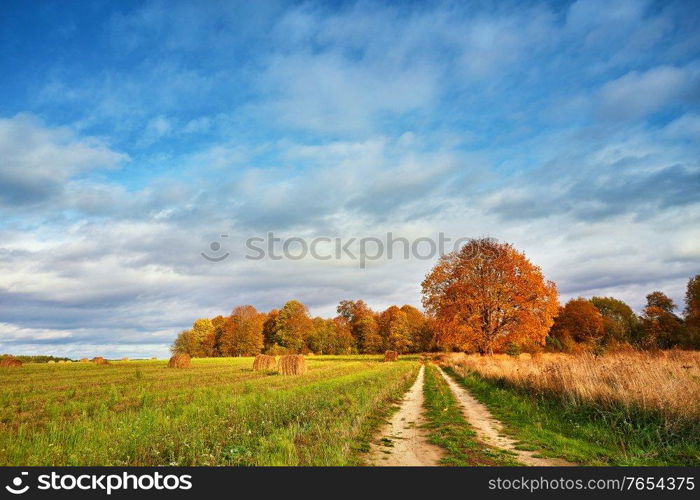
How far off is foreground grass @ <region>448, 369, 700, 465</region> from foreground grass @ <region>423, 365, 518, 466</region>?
132cm

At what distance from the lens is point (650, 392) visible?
11148mm

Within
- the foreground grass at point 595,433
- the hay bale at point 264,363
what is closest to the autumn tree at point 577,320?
the hay bale at point 264,363

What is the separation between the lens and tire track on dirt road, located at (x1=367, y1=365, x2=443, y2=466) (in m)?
7.82

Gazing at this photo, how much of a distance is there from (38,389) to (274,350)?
52.2m

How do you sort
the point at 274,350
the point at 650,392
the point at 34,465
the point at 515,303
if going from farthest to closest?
the point at 274,350
the point at 515,303
the point at 650,392
the point at 34,465

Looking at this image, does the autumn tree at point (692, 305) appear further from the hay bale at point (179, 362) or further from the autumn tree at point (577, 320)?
the hay bale at point (179, 362)

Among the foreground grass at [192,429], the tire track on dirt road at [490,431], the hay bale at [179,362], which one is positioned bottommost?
the hay bale at [179,362]

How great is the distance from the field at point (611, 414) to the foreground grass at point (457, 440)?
4.35ft

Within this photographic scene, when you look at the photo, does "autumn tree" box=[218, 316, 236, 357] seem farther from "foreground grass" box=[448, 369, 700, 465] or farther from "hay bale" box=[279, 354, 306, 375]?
"foreground grass" box=[448, 369, 700, 465]

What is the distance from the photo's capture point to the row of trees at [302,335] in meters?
101

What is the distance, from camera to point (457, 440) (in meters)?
9.55

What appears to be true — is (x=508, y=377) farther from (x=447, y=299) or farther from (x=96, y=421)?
(x=447, y=299)
